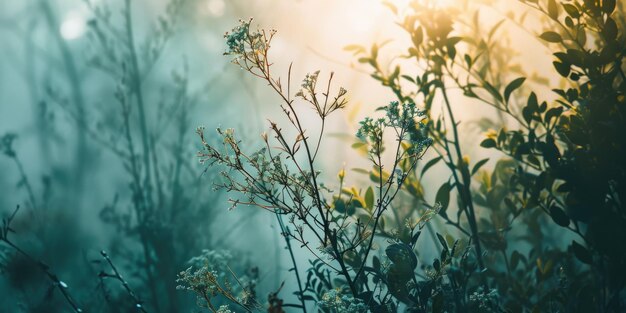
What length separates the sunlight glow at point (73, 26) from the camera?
8.29 feet

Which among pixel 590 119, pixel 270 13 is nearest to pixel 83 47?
pixel 270 13

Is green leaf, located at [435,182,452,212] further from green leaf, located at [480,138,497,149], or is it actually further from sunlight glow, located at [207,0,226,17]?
sunlight glow, located at [207,0,226,17]

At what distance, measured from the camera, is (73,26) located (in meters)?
2.55

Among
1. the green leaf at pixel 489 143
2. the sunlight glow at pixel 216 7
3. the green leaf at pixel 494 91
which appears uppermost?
the sunlight glow at pixel 216 7

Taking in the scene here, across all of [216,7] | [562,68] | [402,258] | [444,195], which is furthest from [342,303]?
[216,7]

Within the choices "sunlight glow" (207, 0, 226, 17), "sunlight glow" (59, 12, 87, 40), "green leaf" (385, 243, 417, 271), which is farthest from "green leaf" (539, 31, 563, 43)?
"sunlight glow" (59, 12, 87, 40)

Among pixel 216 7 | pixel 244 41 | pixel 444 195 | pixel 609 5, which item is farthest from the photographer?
pixel 216 7

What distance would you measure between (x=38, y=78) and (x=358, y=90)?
1490mm

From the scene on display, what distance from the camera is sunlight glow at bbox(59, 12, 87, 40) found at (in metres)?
2.53

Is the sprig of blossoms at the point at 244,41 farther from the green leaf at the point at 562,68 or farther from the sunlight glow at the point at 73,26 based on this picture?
the sunlight glow at the point at 73,26

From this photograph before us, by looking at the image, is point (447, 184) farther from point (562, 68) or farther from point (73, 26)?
point (73, 26)

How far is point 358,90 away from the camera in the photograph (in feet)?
7.51

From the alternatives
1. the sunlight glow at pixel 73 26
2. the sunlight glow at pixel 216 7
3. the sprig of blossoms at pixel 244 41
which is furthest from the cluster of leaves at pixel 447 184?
the sunlight glow at pixel 73 26

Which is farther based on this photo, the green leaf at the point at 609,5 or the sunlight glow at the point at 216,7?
the sunlight glow at the point at 216,7
